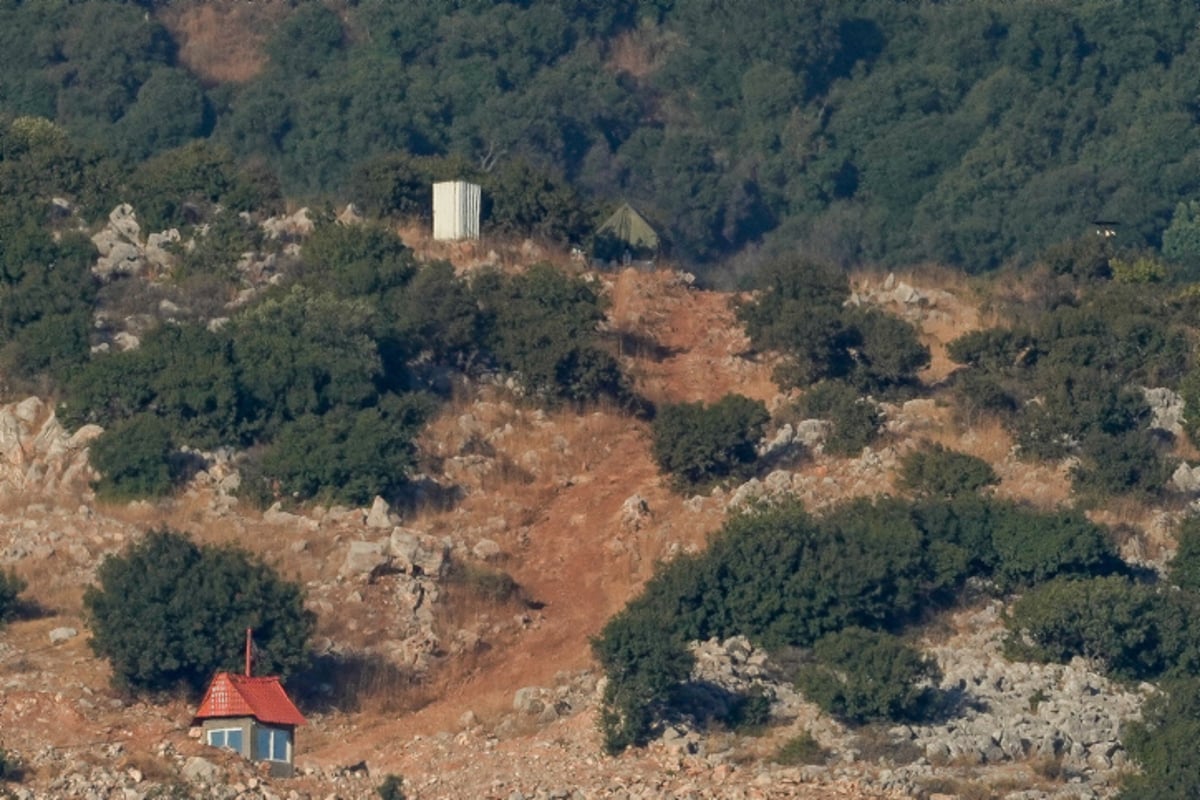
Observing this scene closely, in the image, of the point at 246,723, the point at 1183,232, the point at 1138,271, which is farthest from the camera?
the point at 1183,232

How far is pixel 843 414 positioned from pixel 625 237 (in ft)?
39.8

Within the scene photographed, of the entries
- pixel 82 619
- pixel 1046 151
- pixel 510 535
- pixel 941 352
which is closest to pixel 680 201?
pixel 1046 151

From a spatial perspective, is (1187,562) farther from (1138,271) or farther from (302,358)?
(302,358)

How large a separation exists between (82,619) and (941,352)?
18.1 meters

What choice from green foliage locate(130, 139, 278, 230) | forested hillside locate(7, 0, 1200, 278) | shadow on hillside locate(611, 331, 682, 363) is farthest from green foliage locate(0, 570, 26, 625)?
forested hillside locate(7, 0, 1200, 278)

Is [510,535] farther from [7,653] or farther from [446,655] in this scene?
[7,653]

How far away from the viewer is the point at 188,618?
39.0 meters

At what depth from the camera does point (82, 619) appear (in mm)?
41562

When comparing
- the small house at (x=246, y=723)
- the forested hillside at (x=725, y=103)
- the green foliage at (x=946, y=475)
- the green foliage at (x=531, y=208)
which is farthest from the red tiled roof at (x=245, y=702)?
the forested hillside at (x=725, y=103)

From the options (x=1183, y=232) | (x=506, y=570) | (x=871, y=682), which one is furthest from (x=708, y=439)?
(x=1183, y=232)

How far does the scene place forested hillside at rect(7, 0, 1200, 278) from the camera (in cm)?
8656

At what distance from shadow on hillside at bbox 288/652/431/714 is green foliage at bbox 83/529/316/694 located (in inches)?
33.6

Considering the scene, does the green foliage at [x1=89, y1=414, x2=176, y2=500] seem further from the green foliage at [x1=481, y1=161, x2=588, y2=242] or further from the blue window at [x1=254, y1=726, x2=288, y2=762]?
the green foliage at [x1=481, y1=161, x2=588, y2=242]

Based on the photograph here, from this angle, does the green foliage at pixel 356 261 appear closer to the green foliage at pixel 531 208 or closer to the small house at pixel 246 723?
the green foliage at pixel 531 208
